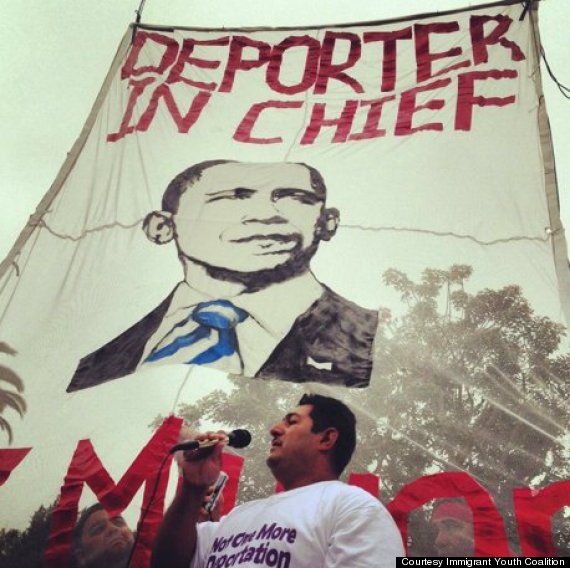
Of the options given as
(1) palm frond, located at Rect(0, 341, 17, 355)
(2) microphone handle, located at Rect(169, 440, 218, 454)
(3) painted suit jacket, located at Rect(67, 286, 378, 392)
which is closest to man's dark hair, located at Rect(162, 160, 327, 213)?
(3) painted suit jacket, located at Rect(67, 286, 378, 392)

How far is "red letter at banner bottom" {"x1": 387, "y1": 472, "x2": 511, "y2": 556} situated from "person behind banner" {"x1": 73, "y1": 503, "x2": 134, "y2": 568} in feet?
3.13

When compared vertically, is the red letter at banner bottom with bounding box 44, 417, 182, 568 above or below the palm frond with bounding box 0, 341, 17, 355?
below

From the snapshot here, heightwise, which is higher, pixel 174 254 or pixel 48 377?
pixel 174 254

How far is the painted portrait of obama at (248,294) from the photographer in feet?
8.44

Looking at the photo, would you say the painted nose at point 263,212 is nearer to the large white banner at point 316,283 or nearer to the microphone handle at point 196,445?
the large white banner at point 316,283

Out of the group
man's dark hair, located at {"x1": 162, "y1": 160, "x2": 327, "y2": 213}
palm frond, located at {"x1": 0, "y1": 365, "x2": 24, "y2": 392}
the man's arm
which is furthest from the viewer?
man's dark hair, located at {"x1": 162, "y1": 160, "x2": 327, "y2": 213}

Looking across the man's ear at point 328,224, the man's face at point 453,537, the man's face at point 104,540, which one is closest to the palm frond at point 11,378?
the man's face at point 104,540

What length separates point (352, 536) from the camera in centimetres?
159

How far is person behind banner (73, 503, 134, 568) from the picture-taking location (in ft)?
6.77

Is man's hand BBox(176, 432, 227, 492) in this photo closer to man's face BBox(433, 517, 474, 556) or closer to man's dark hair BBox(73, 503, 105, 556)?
man's dark hair BBox(73, 503, 105, 556)

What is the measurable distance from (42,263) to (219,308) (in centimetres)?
102

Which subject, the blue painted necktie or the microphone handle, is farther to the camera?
the blue painted necktie

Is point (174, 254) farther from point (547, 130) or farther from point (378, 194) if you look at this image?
point (547, 130)

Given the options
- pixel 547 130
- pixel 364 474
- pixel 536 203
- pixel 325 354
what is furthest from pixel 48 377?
pixel 547 130
